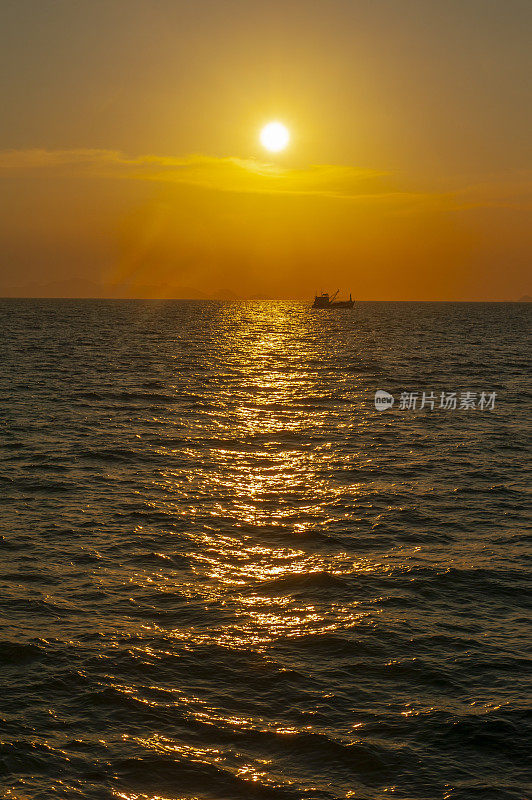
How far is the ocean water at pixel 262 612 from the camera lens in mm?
10289

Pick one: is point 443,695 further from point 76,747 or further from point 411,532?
point 411,532

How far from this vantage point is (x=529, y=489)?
25078mm

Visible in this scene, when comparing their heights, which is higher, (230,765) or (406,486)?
(406,486)

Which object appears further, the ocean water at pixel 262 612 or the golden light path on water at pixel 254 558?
the golden light path on water at pixel 254 558

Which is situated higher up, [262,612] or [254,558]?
[254,558]

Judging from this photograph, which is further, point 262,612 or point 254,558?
point 254,558

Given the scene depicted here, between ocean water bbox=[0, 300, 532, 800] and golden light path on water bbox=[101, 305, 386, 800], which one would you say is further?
golden light path on water bbox=[101, 305, 386, 800]

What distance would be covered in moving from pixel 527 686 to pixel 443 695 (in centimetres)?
158

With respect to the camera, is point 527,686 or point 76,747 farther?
point 527,686

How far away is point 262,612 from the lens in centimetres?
1495

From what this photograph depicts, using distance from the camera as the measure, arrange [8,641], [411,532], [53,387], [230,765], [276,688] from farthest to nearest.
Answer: [53,387], [411,532], [8,641], [276,688], [230,765]

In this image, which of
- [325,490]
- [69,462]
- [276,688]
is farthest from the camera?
[69,462]

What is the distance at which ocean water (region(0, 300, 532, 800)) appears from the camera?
1029cm

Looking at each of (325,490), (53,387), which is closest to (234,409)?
(53,387)
